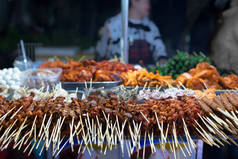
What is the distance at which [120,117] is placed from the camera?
168 cm

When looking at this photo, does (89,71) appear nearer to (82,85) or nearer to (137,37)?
(82,85)

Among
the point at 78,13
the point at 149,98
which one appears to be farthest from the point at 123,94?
the point at 78,13

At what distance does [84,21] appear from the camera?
7.00 m

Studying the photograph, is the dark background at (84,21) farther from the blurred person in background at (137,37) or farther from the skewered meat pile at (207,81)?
the skewered meat pile at (207,81)

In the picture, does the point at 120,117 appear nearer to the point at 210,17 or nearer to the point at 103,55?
the point at 103,55

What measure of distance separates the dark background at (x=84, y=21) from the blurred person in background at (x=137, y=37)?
17 centimetres

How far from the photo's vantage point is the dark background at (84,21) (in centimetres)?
506

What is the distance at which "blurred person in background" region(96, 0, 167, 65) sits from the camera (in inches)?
187

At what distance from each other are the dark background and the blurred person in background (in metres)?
0.17

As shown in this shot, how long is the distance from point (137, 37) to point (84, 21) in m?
2.75

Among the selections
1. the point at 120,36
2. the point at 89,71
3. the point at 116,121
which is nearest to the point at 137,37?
the point at 120,36

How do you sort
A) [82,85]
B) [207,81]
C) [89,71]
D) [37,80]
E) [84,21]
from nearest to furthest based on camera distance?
[37,80], [82,85], [207,81], [89,71], [84,21]

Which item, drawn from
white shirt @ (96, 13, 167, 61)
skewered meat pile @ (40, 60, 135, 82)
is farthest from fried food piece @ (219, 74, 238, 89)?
white shirt @ (96, 13, 167, 61)

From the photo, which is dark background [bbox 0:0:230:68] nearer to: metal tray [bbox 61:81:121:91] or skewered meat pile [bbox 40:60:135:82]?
skewered meat pile [bbox 40:60:135:82]
